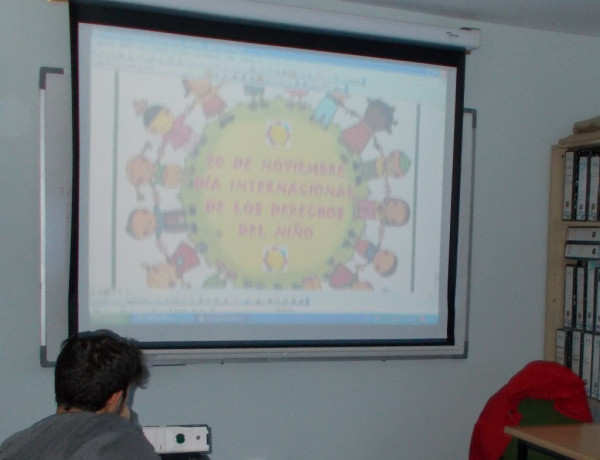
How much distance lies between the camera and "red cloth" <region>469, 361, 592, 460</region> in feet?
8.02

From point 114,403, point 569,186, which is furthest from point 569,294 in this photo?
point 114,403

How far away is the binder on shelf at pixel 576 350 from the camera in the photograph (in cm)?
270

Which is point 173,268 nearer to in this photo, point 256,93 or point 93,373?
point 256,93

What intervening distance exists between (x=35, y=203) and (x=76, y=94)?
0.42 metres

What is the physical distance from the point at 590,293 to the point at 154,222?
1.84 metres

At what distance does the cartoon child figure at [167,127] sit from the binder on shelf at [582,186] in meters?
1.65

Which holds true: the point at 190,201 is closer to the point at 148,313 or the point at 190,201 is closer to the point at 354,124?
the point at 148,313

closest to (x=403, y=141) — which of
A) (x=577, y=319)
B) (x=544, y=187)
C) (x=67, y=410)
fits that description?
(x=544, y=187)

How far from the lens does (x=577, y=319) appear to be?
2.72m

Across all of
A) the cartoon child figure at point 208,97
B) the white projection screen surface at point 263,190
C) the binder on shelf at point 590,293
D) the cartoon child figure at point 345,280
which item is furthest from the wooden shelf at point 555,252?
the cartoon child figure at point 208,97

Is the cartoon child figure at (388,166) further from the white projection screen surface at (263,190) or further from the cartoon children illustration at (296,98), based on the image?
the cartoon children illustration at (296,98)

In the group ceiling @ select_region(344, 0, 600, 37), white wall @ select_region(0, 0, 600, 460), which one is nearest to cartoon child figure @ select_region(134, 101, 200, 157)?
white wall @ select_region(0, 0, 600, 460)

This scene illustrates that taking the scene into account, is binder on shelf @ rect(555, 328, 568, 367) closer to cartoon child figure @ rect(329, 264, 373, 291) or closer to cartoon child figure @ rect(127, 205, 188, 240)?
cartoon child figure @ rect(329, 264, 373, 291)

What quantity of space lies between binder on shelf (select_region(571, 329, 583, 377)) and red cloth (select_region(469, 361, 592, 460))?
20cm
